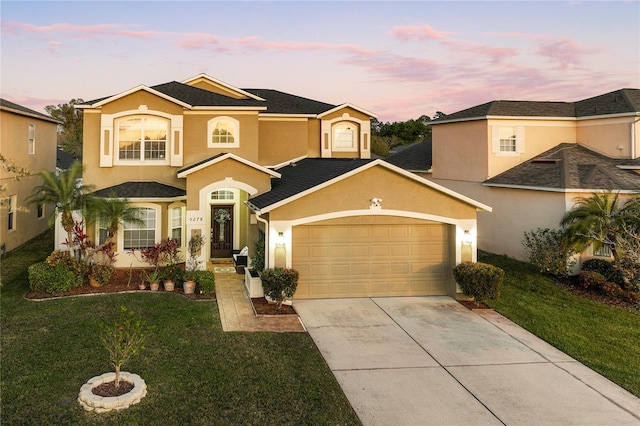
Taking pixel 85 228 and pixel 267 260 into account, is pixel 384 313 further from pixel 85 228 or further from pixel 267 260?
pixel 85 228

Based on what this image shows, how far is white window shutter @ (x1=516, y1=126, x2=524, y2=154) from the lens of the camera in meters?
20.5

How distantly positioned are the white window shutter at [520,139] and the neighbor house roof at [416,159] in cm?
566

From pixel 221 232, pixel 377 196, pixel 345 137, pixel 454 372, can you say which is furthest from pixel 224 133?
pixel 454 372

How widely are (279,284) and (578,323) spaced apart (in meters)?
7.83

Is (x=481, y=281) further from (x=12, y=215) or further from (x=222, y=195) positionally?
(x=12, y=215)

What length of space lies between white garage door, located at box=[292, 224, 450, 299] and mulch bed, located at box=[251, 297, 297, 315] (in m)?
1.02

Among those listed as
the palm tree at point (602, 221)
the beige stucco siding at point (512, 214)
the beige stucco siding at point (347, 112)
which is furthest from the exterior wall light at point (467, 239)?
the beige stucco siding at point (347, 112)

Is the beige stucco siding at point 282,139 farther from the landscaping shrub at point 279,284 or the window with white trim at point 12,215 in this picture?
the window with white trim at point 12,215

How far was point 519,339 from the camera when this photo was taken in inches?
393

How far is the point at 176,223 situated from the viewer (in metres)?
16.9

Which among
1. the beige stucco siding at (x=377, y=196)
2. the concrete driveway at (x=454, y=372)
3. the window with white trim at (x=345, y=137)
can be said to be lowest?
the concrete driveway at (x=454, y=372)

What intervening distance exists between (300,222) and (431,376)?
236 inches

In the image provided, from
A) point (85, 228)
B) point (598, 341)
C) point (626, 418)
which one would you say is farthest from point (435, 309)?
point (85, 228)

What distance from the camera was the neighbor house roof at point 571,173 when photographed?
16094 mm
